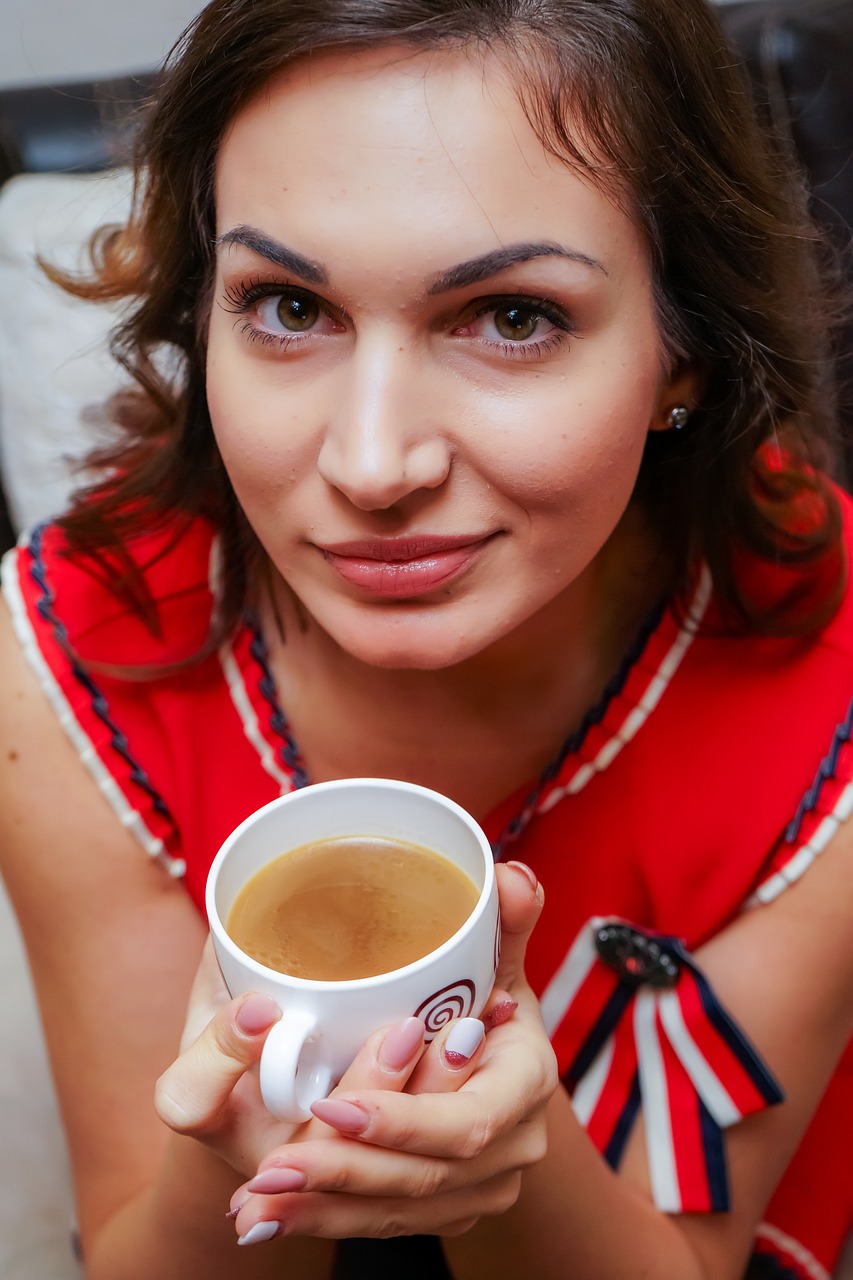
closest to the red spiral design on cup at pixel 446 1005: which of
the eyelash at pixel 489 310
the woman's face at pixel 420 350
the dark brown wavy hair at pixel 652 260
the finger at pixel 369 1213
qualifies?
the finger at pixel 369 1213

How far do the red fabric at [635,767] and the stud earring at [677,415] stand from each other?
8.4 inches

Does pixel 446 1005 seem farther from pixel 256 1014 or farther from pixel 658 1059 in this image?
pixel 658 1059

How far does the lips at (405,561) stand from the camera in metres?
0.86

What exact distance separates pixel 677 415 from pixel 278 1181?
0.70m

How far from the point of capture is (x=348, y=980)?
2.11 ft

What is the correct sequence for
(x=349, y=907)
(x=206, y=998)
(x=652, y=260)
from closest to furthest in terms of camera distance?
(x=349, y=907) < (x=206, y=998) < (x=652, y=260)

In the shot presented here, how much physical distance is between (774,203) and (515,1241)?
873mm

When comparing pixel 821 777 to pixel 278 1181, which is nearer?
pixel 278 1181

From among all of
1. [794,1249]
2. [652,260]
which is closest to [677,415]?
[652,260]

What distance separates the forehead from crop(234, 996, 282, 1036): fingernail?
1.55 feet

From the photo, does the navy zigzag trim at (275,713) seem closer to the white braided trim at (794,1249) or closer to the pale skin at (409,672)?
the pale skin at (409,672)

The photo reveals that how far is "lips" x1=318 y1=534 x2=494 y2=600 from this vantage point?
2.81 feet

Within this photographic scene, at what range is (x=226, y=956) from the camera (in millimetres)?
631

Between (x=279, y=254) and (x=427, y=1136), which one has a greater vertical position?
(x=279, y=254)
